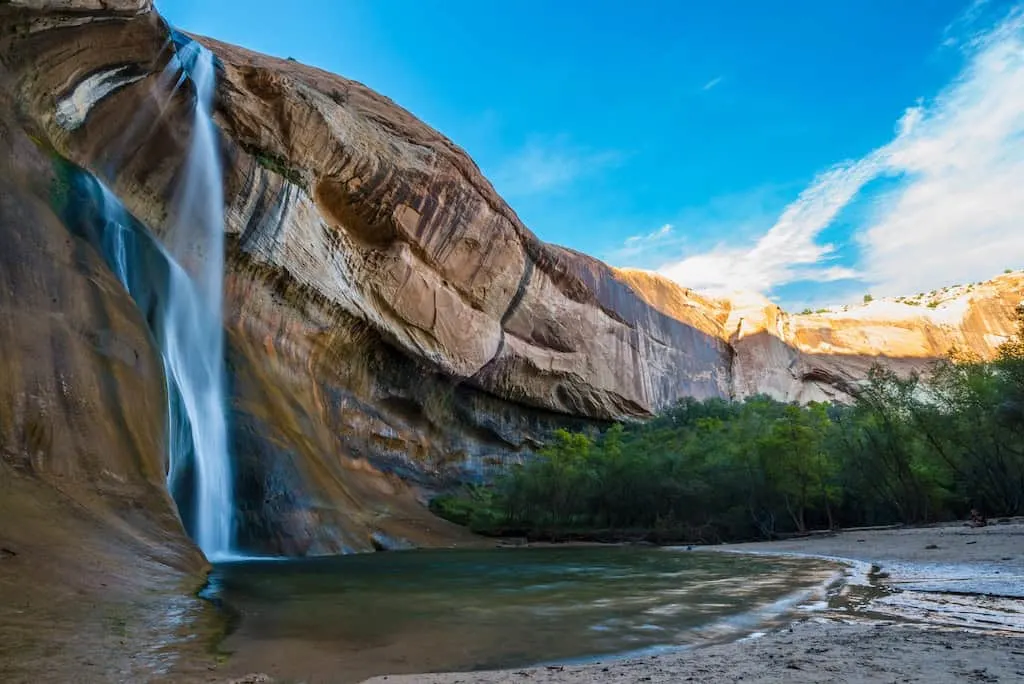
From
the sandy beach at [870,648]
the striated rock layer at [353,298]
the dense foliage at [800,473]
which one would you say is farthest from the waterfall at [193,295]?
the dense foliage at [800,473]

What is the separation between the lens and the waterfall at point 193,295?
1518cm

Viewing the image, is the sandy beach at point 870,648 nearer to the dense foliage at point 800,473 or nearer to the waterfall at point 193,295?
the waterfall at point 193,295

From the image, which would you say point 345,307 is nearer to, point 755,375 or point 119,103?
point 119,103

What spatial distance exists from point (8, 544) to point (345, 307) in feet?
84.2

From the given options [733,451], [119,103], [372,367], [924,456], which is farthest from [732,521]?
[119,103]

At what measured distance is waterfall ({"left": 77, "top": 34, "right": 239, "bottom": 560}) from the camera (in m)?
15.2

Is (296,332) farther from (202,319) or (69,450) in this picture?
(69,450)

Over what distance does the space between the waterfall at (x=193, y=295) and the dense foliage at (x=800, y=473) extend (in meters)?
17.4

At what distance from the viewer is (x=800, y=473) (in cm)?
2620

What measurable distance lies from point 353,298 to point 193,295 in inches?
445

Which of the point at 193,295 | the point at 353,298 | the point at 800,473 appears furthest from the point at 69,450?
the point at 800,473

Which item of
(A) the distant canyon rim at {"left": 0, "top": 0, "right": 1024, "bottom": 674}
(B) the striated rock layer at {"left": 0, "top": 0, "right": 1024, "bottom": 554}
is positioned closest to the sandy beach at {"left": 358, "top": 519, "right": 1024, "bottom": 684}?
(A) the distant canyon rim at {"left": 0, "top": 0, "right": 1024, "bottom": 674}

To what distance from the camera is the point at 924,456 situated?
26094 mm

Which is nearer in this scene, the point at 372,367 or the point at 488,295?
the point at 372,367
